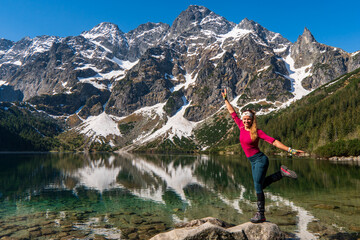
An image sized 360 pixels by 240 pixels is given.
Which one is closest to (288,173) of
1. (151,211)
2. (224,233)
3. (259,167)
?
(259,167)

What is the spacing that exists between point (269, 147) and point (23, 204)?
18215 cm

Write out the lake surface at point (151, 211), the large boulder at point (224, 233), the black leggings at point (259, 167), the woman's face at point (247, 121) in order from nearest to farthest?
the woman's face at point (247, 121) < the black leggings at point (259, 167) < the large boulder at point (224, 233) < the lake surface at point (151, 211)

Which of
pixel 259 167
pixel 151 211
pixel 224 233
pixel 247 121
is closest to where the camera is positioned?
pixel 247 121

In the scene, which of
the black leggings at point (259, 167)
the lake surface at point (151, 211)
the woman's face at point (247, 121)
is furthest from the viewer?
the lake surface at point (151, 211)

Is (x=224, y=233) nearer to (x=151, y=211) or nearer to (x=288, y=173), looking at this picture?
(x=288, y=173)

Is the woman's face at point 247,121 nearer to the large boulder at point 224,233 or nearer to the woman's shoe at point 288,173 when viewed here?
the woman's shoe at point 288,173

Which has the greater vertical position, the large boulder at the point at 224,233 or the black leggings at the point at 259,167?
the black leggings at the point at 259,167

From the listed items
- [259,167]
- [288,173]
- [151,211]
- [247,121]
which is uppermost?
[247,121]

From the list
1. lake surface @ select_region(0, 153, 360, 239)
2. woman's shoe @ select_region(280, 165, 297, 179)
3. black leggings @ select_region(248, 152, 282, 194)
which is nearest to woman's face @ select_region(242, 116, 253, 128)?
black leggings @ select_region(248, 152, 282, 194)

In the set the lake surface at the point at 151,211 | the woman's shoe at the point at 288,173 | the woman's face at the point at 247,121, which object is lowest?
the lake surface at the point at 151,211

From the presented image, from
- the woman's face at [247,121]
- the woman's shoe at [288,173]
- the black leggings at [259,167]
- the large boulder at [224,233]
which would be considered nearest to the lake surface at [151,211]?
the large boulder at [224,233]

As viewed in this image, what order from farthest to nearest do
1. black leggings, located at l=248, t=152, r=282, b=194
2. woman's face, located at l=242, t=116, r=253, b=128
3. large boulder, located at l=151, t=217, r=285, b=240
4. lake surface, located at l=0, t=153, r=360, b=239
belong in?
1. lake surface, located at l=0, t=153, r=360, b=239
2. large boulder, located at l=151, t=217, r=285, b=240
3. black leggings, located at l=248, t=152, r=282, b=194
4. woman's face, located at l=242, t=116, r=253, b=128

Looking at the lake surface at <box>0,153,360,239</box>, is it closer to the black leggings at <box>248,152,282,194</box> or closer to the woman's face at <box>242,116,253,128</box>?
the black leggings at <box>248,152,282,194</box>

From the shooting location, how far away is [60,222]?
2267cm
